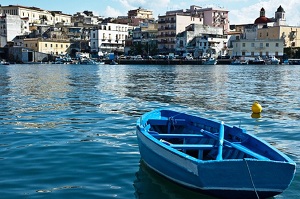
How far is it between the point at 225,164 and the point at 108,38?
11528 centimetres

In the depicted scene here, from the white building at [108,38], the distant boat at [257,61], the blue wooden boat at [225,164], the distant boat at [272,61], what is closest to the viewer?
the blue wooden boat at [225,164]

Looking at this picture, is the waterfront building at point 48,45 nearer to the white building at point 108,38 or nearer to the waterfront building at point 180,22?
the white building at point 108,38

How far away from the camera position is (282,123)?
619 inches

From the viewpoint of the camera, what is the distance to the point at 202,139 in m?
9.48

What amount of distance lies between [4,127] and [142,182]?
313 inches

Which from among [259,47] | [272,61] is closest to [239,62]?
[272,61]

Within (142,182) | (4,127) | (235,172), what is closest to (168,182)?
(142,182)

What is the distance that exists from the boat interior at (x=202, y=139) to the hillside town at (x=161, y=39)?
295 ft

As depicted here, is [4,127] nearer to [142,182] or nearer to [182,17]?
[142,182]

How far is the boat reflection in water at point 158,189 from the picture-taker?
757cm

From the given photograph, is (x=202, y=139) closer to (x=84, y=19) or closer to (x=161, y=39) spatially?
(x=161, y=39)

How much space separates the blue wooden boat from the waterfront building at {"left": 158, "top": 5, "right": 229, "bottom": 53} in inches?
3951

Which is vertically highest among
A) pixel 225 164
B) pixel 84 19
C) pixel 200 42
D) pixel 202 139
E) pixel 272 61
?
pixel 84 19

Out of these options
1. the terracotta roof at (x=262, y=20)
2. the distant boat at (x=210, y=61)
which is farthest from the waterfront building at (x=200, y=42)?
the terracotta roof at (x=262, y=20)
